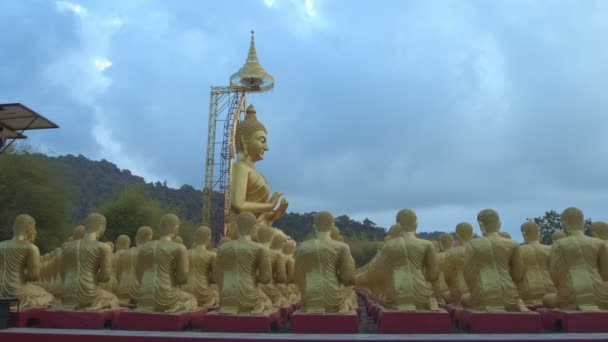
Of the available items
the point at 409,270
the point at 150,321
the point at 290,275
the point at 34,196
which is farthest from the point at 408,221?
Answer: the point at 34,196

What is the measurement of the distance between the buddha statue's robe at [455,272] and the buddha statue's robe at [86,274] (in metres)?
5.41

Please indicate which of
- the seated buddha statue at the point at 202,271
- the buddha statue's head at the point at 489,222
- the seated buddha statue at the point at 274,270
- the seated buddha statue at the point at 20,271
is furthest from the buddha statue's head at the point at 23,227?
the buddha statue's head at the point at 489,222

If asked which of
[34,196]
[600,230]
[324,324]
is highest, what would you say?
[34,196]

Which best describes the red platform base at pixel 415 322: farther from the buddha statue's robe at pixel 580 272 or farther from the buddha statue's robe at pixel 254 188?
the buddha statue's robe at pixel 254 188

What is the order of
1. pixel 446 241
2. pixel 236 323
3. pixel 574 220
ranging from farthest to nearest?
pixel 446 241 → pixel 574 220 → pixel 236 323

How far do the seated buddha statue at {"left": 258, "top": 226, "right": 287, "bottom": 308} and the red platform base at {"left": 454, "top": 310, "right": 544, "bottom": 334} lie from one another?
2.88 meters

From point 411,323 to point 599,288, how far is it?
258 cm

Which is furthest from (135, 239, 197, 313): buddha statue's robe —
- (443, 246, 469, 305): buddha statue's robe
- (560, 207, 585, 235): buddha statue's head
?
(560, 207, 585, 235): buddha statue's head

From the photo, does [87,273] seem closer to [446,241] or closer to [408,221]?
[408,221]

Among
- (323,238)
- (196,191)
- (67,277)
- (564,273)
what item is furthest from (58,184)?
(196,191)

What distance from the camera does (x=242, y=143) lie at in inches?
472

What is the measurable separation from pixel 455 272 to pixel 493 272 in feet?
5.91

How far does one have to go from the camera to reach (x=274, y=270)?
779 centimetres

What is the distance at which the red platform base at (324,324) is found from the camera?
21.0ft
